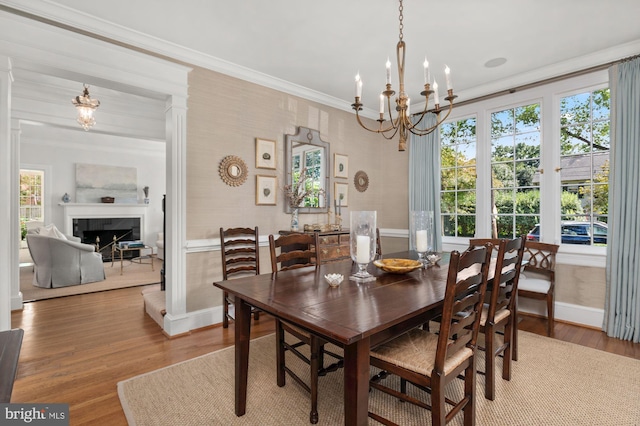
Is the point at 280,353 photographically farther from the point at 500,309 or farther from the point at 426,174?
the point at 426,174

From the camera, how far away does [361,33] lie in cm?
273

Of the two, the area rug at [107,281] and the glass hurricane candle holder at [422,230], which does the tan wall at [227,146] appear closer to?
the glass hurricane candle holder at [422,230]

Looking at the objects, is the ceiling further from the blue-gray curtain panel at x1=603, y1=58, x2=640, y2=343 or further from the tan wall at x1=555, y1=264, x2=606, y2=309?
the tan wall at x1=555, y1=264, x2=606, y2=309

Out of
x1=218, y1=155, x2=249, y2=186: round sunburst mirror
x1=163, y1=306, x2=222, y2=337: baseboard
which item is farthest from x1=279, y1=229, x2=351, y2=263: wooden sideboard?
x1=163, y1=306, x2=222, y2=337: baseboard

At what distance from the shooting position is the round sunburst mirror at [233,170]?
3.32 m

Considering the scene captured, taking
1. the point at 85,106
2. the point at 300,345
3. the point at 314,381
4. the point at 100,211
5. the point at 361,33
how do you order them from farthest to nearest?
the point at 100,211 < the point at 85,106 < the point at 361,33 < the point at 300,345 < the point at 314,381

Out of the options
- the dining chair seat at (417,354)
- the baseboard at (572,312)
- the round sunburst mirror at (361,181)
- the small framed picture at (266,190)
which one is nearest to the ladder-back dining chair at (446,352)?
the dining chair seat at (417,354)

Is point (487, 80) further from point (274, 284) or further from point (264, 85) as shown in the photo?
point (274, 284)

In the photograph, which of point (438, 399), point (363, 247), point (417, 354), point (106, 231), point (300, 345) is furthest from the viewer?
point (106, 231)

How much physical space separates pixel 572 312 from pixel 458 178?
6.40 ft

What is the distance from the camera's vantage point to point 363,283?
1868 millimetres

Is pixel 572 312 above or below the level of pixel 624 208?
below

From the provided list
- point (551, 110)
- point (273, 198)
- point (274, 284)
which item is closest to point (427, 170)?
point (551, 110)

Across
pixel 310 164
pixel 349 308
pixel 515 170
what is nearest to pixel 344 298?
pixel 349 308
